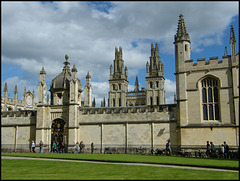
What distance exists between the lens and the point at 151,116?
2747 cm

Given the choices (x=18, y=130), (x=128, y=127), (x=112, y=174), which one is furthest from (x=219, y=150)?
(x=18, y=130)

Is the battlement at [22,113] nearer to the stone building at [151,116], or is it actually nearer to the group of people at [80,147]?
the stone building at [151,116]

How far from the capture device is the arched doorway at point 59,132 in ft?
97.5

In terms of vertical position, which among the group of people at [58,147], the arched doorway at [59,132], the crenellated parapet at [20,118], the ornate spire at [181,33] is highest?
the ornate spire at [181,33]

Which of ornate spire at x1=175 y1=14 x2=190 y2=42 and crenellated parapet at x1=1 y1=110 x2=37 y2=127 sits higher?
ornate spire at x1=175 y1=14 x2=190 y2=42

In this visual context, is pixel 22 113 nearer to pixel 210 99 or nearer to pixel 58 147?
pixel 58 147

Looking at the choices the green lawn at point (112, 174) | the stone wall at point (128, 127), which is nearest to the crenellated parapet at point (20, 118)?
the stone wall at point (128, 127)

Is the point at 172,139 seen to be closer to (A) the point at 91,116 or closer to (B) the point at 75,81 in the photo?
(A) the point at 91,116

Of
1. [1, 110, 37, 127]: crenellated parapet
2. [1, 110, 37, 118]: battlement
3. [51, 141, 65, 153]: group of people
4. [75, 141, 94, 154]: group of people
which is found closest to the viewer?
[75, 141, 94, 154]: group of people

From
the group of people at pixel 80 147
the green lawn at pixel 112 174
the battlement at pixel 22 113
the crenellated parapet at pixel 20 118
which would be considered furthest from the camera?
the battlement at pixel 22 113

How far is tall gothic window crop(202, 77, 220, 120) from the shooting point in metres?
25.7

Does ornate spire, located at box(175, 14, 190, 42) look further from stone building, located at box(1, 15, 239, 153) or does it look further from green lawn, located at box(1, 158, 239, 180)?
green lawn, located at box(1, 158, 239, 180)

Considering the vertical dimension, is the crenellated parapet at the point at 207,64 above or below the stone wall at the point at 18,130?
above

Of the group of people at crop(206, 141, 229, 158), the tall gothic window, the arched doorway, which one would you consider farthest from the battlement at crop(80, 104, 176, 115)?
the group of people at crop(206, 141, 229, 158)
